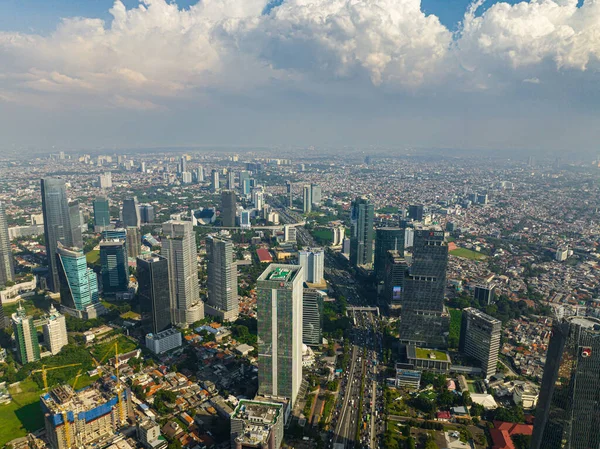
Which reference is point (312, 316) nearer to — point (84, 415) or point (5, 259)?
point (84, 415)

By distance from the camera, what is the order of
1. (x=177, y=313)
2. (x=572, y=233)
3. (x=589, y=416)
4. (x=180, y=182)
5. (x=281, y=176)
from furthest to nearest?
(x=281, y=176) → (x=180, y=182) → (x=572, y=233) → (x=177, y=313) → (x=589, y=416)

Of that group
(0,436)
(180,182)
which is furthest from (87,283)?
(180,182)

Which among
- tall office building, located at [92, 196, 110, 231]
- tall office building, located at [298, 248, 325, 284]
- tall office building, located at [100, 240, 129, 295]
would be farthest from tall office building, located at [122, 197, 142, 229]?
tall office building, located at [298, 248, 325, 284]

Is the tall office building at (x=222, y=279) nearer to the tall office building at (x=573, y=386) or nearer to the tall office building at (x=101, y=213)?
the tall office building at (x=573, y=386)

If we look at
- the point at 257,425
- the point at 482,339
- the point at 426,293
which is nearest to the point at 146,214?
the point at 426,293

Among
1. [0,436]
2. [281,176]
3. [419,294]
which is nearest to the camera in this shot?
[0,436]

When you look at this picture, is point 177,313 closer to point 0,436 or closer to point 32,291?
point 0,436

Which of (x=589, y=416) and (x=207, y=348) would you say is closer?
(x=589, y=416)

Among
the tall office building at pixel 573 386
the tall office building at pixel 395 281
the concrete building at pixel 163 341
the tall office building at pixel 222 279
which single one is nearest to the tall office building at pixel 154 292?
the concrete building at pixel 163 341
